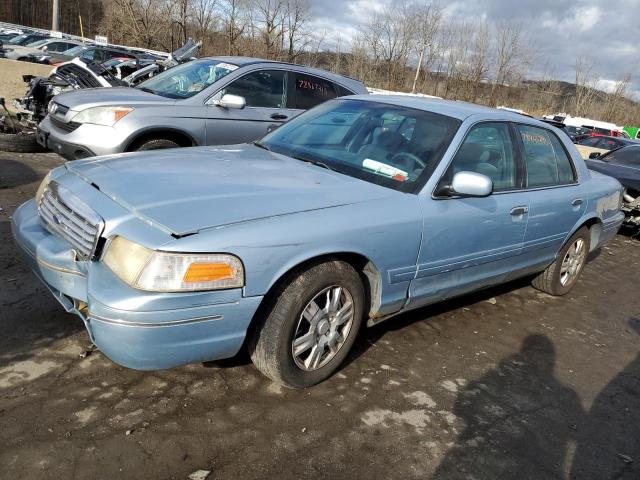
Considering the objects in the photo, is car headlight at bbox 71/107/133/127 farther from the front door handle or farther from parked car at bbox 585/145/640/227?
parked car at bbox 585/145/640/227

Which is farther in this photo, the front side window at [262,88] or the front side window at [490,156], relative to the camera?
the front side window at [262,88]

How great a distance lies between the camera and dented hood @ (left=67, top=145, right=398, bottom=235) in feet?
8.56

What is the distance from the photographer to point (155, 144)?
5.80m

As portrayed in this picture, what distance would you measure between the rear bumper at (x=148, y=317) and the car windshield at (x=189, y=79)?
393 cm

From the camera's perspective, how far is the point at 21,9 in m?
51.3

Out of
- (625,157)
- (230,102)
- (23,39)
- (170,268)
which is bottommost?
(170,268)

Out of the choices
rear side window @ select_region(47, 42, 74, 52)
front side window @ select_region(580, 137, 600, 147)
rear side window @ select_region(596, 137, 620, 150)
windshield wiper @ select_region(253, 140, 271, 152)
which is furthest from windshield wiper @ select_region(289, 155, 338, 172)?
rear side window @ select_region(47, 42, 74, 52)

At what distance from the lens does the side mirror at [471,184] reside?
3.29 metres

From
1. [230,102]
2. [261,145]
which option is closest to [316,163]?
[261,145]

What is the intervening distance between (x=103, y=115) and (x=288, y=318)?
13.0 ft

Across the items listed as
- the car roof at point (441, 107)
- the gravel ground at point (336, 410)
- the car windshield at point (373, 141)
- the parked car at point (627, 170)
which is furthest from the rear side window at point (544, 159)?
the parked car at point (627, 170)

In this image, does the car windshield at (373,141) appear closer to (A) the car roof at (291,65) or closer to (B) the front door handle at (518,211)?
(B) the front door handle at (518,211)

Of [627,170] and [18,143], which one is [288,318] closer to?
[18,143]

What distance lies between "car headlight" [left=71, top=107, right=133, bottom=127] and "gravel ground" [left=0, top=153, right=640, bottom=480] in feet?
6.46
